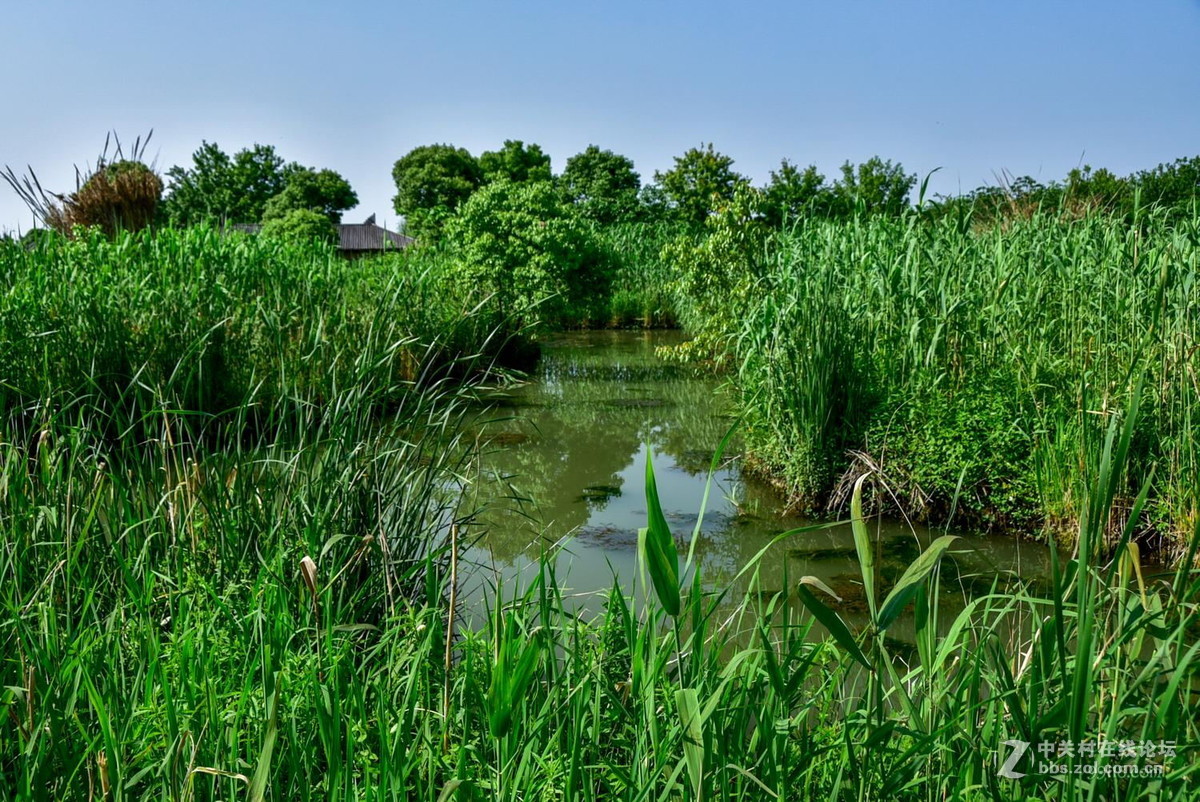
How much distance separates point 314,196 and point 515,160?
9487 millimetres

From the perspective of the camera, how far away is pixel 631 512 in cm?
554

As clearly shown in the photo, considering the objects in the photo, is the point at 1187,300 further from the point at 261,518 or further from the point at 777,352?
the point at 261,518

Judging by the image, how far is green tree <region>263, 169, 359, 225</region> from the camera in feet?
139

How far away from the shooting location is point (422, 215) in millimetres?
→ 33188

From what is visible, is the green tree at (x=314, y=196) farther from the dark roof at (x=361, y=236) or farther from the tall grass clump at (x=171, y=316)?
the tall grass clump at (x=171, y=316)

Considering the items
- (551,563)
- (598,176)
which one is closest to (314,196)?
(598,176)

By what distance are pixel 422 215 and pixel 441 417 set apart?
3146 centimetres

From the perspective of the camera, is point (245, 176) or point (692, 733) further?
point (245, 176)

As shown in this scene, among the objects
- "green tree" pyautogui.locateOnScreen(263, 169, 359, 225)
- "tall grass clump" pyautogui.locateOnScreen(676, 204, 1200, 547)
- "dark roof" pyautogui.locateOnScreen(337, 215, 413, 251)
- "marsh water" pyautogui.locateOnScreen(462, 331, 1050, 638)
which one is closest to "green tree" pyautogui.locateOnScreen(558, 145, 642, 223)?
"dark roof" pyautogui.locateOnScreen(337, 215, 413, 251)

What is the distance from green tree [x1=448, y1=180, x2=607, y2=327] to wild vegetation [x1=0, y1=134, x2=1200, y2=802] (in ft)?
0.46

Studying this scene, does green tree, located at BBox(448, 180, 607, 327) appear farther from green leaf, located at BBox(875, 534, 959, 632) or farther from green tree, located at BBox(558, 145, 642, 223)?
green tree, located at BBox(558, 145, 642, 223)

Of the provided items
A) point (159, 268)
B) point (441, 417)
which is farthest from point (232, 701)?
point (159, 268)

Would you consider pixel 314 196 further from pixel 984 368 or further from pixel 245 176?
pixel 984 368

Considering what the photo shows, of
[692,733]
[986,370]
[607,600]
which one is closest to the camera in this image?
[692,733]
